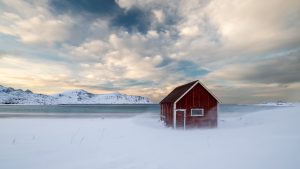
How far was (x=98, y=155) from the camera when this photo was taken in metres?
12.5

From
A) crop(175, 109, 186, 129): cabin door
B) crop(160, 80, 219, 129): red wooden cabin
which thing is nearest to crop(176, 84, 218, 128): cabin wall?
crop(160, 80, 219, 129): red wooden cabin

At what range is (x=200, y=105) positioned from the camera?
90.5ft

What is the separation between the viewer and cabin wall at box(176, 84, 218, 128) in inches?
1076

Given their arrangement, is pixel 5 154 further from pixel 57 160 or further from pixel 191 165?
pixel 191 165

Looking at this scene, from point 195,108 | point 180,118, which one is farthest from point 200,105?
point 180,118

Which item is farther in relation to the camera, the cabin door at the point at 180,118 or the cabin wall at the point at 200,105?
the cabin wall at the point at 200,105

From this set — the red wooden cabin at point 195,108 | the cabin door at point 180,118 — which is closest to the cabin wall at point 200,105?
the red wooden cabin at point 195,108

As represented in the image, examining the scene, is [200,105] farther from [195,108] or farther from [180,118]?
[180,118]

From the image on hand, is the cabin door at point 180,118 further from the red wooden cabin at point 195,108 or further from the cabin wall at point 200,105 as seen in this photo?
the cabin wall at point 200,105

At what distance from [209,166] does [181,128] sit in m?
16.9

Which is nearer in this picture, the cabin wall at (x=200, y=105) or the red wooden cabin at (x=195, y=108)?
the red wooden cabin at (x=195, y=108)

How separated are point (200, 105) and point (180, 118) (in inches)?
123

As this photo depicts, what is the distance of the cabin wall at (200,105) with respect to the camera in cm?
2733

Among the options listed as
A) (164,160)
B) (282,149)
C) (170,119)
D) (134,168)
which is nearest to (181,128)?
(170,119)
